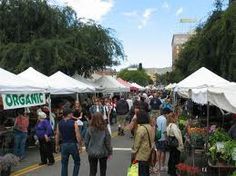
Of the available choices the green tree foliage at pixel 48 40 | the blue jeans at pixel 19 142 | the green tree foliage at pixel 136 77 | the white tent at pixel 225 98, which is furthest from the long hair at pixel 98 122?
the green tree foliage at pixel 136 77

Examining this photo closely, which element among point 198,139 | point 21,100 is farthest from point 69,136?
point 21,100

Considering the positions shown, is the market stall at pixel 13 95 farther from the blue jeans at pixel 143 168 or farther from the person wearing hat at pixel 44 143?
the blue jeans at pixel 143 168

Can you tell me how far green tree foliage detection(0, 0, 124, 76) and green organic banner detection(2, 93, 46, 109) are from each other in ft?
46.4

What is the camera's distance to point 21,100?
17.4m

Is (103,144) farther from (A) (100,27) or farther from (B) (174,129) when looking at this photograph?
(A) (100,27)

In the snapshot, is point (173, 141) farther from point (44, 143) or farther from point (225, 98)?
point (44, 143)

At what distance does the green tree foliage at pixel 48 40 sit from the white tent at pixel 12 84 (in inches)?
597

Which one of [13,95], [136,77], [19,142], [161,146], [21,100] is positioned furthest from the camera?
[136,77]

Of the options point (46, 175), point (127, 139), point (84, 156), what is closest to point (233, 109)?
point (46, 175)

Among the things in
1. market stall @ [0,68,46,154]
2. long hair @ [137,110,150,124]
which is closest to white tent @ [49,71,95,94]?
market stall @ [0,68,46,154]

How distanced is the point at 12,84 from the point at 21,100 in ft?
3.29

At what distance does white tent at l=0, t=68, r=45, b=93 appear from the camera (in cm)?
1595

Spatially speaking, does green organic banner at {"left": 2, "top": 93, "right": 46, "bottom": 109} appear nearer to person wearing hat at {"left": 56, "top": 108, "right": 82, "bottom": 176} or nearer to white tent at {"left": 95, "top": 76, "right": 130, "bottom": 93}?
person wearing hat at {"left": 56, "top": 108, "right": 82, "bottom": 176}

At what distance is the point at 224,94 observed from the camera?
10.3 m
